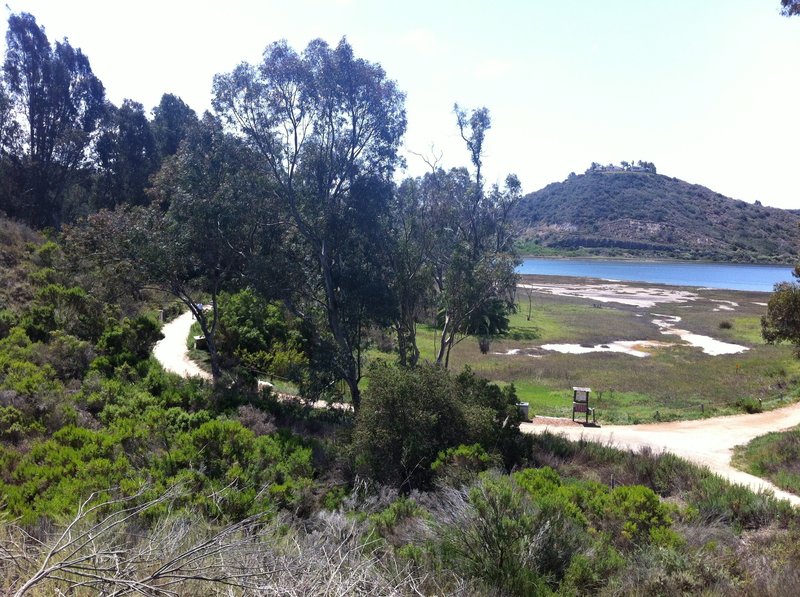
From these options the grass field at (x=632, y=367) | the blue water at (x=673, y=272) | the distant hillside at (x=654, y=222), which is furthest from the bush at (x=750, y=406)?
the distant hillside at (x=654, y=222)

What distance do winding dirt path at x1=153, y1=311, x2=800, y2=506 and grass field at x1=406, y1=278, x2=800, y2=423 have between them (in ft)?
3.88

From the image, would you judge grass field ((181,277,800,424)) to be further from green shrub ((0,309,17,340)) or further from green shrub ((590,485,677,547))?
green shrub ((590,485,677,547))

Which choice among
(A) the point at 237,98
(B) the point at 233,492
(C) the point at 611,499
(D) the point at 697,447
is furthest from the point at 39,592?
(D) the point at 697,447

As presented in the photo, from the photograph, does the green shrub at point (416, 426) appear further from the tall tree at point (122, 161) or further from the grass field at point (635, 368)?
the tall tree at point (122, 161)

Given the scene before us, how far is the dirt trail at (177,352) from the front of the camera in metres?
19.2

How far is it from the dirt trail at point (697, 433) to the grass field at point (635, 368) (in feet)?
3.69

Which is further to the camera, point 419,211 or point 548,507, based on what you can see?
point 419,211

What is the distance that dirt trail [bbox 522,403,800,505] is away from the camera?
14.2 meters

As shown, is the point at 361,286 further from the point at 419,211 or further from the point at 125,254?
the point at 125,254

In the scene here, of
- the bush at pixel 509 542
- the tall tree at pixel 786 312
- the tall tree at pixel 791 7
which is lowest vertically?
the bush at pixel 509 542

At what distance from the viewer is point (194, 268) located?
17406mm

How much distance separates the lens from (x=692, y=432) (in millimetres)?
16641

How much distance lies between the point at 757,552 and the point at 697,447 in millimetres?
9492

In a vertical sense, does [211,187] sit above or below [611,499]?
above
